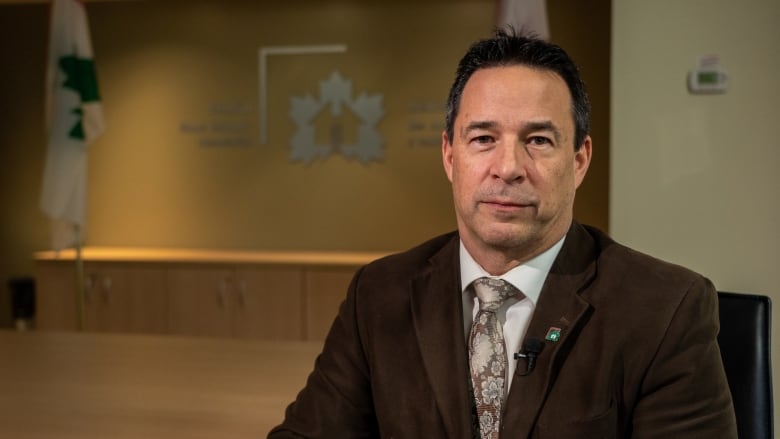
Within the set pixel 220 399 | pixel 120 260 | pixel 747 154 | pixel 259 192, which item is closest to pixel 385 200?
pixel 259 192

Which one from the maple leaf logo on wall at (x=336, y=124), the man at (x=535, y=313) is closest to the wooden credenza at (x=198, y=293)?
the maple leaf logo on wall at (x=336, y=124)

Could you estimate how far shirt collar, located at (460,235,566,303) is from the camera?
1284 millimetres

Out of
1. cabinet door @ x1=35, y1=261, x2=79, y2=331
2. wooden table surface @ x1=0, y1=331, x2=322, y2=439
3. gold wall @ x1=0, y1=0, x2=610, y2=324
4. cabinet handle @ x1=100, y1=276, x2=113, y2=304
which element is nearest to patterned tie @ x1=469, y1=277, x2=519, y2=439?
wooden table surface @ x1=0, y1=331, x2=322, y2=439

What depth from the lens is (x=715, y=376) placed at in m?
1.19

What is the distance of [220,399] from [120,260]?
3636 mm

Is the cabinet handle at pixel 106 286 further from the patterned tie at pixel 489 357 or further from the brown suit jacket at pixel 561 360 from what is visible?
the patterned tie at pixel 489 357

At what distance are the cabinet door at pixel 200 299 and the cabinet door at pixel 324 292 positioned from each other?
21.2 inches

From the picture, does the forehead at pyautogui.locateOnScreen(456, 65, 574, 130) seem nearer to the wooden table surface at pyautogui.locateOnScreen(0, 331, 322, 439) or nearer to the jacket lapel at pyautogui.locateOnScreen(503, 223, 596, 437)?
the jacket lapel at pyautogui.locateOnScreen(503, 223, 596, 437)

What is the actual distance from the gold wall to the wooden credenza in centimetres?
40

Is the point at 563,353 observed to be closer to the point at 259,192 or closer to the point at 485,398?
the point at 485,398

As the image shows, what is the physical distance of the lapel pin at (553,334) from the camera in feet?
4.09

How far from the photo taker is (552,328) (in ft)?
4.12

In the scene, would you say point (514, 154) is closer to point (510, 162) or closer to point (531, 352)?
point (510, 162)

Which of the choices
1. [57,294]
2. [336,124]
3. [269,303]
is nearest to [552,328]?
[269,303]
